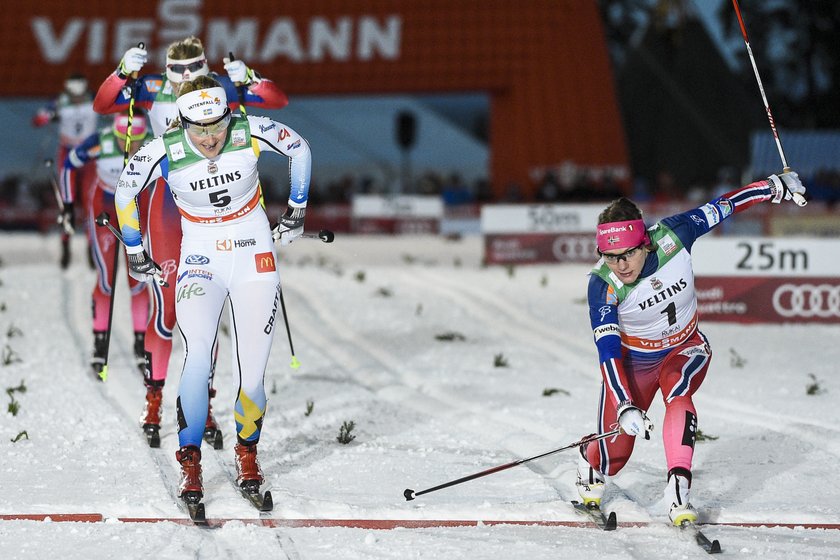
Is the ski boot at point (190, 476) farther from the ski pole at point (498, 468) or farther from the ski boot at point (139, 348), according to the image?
the ski boot at point (139, 348)

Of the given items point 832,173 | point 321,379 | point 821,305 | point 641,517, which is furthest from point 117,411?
point 832,173

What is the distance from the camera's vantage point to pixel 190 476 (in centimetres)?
622

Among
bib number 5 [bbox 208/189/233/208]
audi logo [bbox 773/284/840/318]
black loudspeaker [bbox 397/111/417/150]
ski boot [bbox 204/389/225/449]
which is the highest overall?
black loudspeaker [bbox 397/111/417/150]

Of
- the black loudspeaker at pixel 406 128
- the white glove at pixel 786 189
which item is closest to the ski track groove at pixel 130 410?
the white glove at pixel 786 189

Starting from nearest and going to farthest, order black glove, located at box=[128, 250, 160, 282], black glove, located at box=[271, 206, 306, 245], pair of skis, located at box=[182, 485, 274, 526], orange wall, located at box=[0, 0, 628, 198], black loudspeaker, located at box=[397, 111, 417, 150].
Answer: pair of skis, located at box=[182, 485, 274, 526] → black glove, located at box=[128, 250, 160, 282] → black glove, located at box=[271, 206, 306, 245] → orange wall, located at box=[0, 0, 628, 198] → black loudspeaker, located at box=[397, 111, 417, 150]

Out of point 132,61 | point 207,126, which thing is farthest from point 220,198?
point 132,61

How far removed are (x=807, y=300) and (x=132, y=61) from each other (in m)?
7.74

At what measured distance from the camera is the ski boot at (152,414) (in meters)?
7.76

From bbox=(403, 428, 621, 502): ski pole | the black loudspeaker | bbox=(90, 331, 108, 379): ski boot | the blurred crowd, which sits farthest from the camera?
the black loudspeaker

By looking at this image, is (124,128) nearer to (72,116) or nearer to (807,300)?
(72,116)

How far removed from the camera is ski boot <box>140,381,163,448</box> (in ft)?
25.5

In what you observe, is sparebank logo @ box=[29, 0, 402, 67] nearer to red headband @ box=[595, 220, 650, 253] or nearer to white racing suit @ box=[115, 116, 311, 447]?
white racing suit @ box=[115, 116, 311, 447]

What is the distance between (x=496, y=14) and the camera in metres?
26.2

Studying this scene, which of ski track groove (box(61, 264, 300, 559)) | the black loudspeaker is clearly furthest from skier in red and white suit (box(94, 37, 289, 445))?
the black loudspeaker
